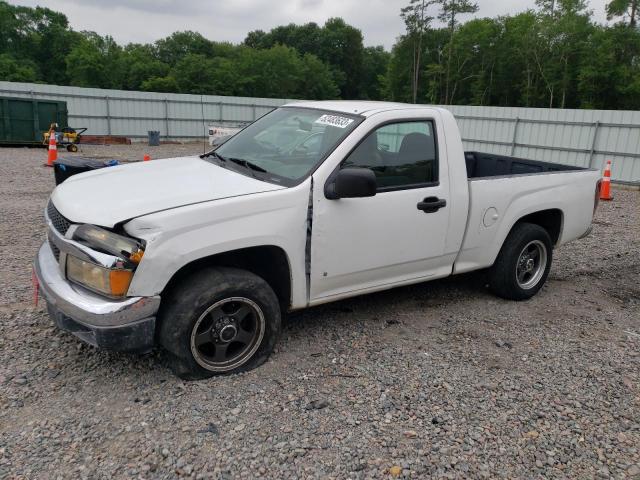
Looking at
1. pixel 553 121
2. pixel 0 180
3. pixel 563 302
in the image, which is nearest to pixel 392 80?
pixel 553 121

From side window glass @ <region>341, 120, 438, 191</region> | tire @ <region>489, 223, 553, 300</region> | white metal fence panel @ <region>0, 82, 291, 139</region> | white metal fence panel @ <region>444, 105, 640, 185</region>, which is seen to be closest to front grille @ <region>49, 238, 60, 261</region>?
side window glass @ <region>341, 120, 438, 191</region>

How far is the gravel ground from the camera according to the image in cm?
277

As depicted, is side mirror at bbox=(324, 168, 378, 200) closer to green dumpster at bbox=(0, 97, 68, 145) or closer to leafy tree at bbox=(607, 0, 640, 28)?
green dumpster at bbox=(0, 97, 68, 145)

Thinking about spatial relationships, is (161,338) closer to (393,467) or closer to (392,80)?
(393,467)

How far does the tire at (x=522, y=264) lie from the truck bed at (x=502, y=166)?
87cm

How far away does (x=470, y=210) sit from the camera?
14.7 ft

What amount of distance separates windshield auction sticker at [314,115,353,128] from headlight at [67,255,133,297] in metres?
1.91

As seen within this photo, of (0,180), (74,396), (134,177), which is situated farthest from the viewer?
(0,180)

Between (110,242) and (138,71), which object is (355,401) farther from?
(138,71)

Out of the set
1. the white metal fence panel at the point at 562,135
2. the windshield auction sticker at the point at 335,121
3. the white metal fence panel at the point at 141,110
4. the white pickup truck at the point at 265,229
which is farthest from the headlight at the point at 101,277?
the white metal fence panel at the point at 141,110

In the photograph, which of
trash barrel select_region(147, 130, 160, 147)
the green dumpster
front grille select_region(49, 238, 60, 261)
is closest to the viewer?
front grille select_region(49, 238, 60, 261)

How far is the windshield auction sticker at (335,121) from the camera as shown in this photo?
3992 mm

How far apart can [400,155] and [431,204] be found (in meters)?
0.46

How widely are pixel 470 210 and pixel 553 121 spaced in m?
14.7
